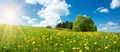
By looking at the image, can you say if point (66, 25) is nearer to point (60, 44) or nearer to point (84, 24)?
point (84, 24)

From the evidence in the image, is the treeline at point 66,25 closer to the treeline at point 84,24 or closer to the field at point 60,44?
the treeline at point 84,24

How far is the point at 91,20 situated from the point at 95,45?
28.2 metres

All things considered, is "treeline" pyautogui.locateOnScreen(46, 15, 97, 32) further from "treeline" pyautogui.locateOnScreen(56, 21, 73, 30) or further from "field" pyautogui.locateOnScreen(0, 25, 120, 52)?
"treeline" pyautogui.locateOnScreen(56, 21, 73, 30)

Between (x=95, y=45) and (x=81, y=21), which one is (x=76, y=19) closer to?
(x=81, y=21)

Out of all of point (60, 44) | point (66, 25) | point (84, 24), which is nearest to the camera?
point (60, 44)

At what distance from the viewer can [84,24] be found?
35.4 m

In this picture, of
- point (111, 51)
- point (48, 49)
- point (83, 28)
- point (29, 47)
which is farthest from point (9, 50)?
point (83, 28)

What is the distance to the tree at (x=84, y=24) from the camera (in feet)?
116

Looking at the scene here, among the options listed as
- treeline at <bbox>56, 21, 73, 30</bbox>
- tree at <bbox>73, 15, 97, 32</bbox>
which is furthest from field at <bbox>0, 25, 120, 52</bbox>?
treeline at <bbox>56, 21, 73, 30</bbox>

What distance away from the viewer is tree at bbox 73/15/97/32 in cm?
3525

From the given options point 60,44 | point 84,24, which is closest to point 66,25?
point 84,24

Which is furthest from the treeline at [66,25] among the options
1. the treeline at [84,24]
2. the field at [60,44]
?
the field at [60,44]

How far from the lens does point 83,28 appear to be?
3528cm

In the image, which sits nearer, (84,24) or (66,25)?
(84,24)
